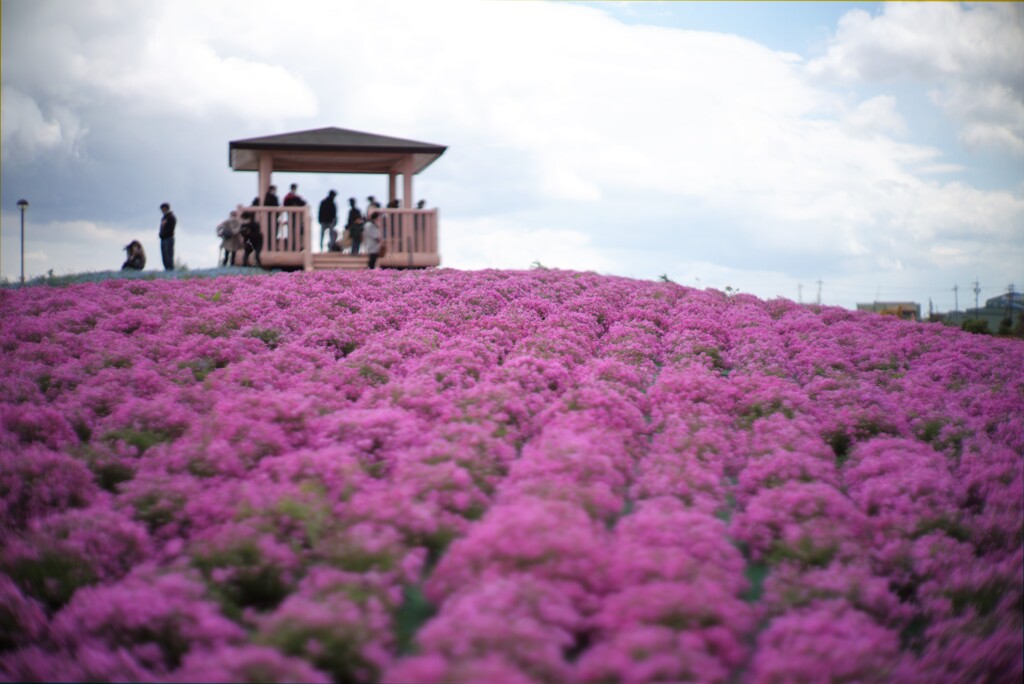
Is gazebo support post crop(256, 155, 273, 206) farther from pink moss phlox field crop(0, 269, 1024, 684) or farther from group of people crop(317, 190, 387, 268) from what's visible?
pink moss phlox field crop(0, 269, 1024, 684)

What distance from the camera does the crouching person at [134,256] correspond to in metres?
28.4

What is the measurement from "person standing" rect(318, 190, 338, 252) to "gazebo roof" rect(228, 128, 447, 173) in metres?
1.74

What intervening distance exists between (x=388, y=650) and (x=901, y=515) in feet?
18.0

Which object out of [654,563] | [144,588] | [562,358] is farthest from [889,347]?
[144,588]

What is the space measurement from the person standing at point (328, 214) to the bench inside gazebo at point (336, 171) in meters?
1.74

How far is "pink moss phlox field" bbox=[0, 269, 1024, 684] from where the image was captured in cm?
547

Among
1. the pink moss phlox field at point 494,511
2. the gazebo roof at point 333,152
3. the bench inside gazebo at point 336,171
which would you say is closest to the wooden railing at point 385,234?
the bench inside gazebo at point 336,171

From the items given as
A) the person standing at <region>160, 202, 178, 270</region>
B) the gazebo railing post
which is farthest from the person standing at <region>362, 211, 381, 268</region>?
the person standing at <region>160, 202, 178, 270</region>

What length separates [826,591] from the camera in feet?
20.8

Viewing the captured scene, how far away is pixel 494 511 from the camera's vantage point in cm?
677

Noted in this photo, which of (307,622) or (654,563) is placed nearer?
(307,622)

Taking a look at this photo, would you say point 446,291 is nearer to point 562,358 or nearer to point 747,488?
point 562,358

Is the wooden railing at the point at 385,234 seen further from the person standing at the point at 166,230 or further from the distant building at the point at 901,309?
the distant building at the point at 901,309

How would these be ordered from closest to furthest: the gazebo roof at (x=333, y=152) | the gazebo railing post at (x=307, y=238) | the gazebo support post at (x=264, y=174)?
the gazebo railing post at (x=307, y=238)
the gazebo roof at (x=333, y=152)
the gazebo support post at (x=264, y=174)
